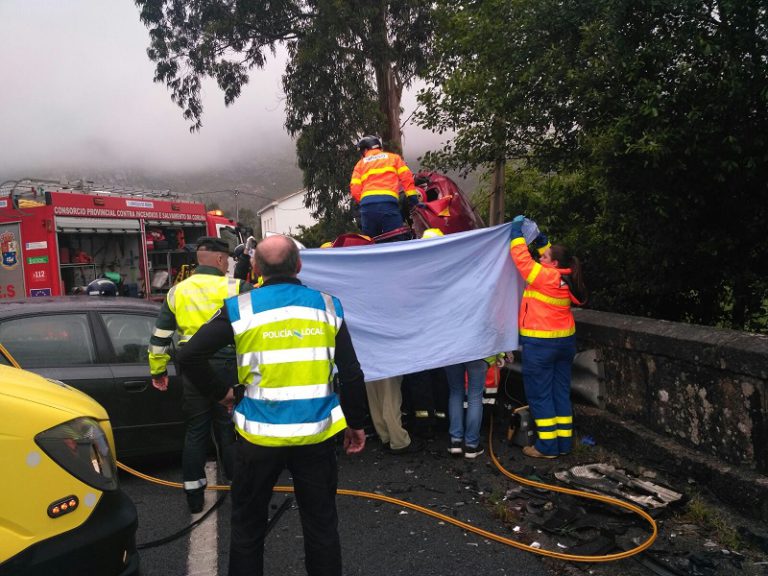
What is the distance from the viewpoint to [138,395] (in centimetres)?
489

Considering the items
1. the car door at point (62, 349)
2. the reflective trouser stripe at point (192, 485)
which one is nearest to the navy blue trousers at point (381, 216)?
the car door at point (62, 349)

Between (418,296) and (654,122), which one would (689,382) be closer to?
(654,122)

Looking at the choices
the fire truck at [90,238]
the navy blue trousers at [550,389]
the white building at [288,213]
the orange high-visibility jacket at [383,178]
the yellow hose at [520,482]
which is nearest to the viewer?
the yellow hose at [520,482]

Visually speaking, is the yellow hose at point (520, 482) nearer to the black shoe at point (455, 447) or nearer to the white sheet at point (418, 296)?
the black shoe at point (455, 447)

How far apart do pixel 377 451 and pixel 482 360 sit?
1246 mm

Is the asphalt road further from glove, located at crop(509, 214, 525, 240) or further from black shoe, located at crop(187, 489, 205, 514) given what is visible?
glove, located at crop(509, 214, 525, 240)

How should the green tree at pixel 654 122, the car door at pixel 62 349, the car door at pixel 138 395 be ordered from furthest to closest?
the car door at pixel 138 395 → the car door at pixel 62 349 → the green tree at pixel 654 122

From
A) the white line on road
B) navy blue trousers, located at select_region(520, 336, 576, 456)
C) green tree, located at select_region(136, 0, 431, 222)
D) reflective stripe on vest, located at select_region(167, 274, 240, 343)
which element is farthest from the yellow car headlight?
green tree, located at select_region(136, 0, 431, 222)

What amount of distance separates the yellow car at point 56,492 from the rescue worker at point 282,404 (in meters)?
0.50

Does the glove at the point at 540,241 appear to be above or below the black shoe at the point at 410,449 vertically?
above

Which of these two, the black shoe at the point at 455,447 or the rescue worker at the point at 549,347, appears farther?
the black shoe at the point at 455,447

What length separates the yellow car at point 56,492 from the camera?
6.73 feet

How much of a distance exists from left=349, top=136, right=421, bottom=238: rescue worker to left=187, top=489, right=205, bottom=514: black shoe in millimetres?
3036

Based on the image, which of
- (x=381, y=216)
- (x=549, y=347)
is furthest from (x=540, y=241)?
(x=381, y=216)
